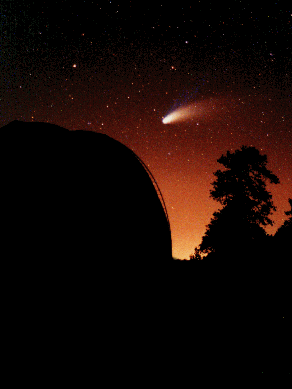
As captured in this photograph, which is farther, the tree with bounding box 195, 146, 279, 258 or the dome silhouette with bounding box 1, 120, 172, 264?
the tree with bounding box 195, 146, 279, 258

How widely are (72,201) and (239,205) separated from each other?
11.6m

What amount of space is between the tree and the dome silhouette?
28.8ft

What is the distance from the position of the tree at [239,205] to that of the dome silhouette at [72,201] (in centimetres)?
879

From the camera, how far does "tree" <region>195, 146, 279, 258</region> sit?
12.6m

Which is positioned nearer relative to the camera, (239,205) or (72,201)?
(72,201)

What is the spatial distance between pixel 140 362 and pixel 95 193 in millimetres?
3151

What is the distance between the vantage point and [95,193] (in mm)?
4117

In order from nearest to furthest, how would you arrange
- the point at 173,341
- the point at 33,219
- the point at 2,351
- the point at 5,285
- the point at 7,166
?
the point at 2,351 < the point at 5,285 < the point at 33,219 < the point at 7,166 < the point at 173,341

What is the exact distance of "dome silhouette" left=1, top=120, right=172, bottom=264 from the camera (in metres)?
3.61

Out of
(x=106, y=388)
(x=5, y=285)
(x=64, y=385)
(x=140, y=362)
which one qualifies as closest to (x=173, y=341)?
(x=140, y=362)

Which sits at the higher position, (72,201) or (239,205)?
(239,205)

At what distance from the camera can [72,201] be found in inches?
153

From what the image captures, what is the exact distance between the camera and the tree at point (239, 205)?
12.6 m

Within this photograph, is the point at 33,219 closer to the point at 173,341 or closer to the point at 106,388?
the point at 106,388
